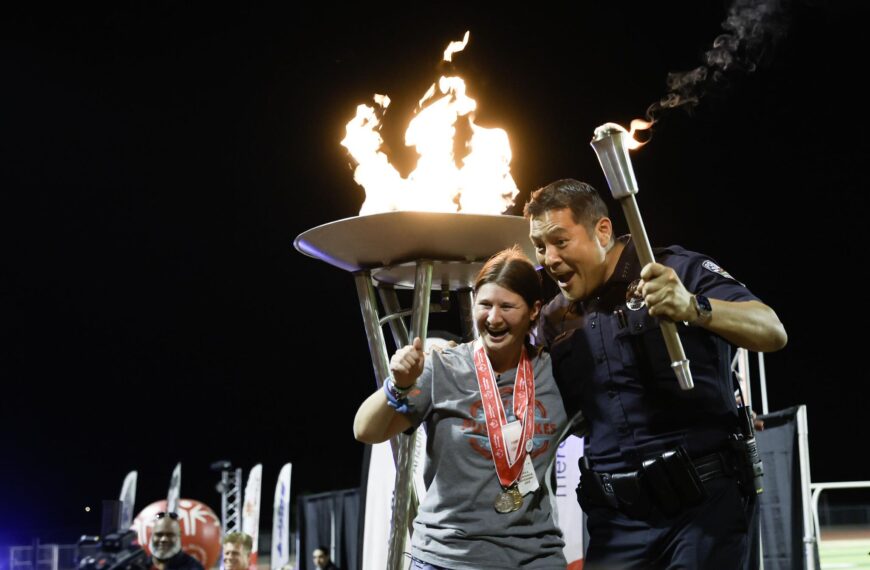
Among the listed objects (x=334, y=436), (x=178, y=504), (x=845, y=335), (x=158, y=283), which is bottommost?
(x=178, y=504)

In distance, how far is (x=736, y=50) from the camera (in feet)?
11.2

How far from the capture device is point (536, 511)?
2.55 metres

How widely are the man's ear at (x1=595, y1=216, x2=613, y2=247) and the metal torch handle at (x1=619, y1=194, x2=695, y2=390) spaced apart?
40 centimetres

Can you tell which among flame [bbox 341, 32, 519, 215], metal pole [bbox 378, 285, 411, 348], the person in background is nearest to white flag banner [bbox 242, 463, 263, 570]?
the person in background

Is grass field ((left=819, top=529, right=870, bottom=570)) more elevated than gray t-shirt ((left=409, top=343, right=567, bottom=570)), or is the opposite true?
gray t-shirt ((left=409, top=343, right=567, bottom=570))

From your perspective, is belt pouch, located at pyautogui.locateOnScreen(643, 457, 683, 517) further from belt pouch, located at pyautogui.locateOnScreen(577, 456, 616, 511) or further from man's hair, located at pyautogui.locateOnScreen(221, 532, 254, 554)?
A: man's hair, located at pyautogui.locateOnScreen(221, 532, 254, 554)

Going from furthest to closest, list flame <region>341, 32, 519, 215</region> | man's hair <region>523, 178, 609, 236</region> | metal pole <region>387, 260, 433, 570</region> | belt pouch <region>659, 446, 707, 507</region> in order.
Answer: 1. flame <region>341, 32, 519, 215</region>
2. metal pole <region>387, 260, 433, 570</region>
3. man's hair <region>523, 178, 609, 236</region>
4. belt pouch <region>659, 446, 707, 507</region>

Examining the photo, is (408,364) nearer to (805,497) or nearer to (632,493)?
(632,493)

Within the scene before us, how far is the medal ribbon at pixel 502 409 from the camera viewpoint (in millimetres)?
2488

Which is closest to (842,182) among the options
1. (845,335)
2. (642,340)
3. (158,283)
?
(845,335)

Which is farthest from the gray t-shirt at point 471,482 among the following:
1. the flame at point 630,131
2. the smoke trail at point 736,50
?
the smoke trail at point 736,50

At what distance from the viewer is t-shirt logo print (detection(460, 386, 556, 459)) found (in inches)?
101

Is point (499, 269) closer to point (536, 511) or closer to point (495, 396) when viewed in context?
point (495, 396)

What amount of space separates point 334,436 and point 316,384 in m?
1.73
